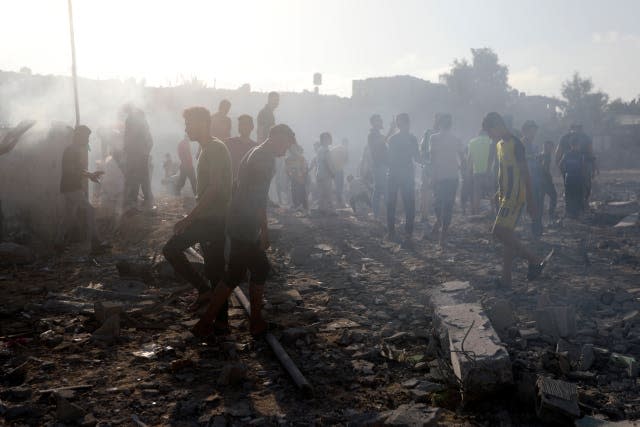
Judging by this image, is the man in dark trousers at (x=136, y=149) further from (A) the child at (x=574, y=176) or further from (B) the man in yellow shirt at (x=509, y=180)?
(A) the child at (x=574, y=176)

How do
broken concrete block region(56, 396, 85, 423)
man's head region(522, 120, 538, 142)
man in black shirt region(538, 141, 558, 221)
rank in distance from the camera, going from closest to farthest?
broken concrete block region(56, 396, 85, 423)
man's head region(522, 120, 538, 142)
man in black shirt region(538, 141, 558, 221)

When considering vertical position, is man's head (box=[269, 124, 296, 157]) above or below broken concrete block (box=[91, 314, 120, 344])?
above

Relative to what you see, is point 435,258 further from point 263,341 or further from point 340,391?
point 340,391

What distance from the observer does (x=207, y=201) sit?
456 centimetres

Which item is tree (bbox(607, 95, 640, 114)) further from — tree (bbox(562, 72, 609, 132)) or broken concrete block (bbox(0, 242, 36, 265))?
broken concrete block (bbox(0, 242, 36, 265))

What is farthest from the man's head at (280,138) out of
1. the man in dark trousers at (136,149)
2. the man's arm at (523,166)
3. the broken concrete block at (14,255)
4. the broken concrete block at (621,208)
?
the broken concrete block at (621,208)

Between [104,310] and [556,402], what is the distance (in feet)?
11.9

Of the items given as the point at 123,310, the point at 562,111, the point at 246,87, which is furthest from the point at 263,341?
the point at 562,111

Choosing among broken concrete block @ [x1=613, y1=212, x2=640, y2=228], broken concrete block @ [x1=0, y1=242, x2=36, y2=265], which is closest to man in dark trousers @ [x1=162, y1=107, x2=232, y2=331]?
broken concrete block @ [x1=0, y1=242, x2=36, y2=265]

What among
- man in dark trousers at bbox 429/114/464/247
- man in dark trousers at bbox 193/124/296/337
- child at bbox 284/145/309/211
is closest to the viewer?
man in dark trousers at bbox 193/124/296/337

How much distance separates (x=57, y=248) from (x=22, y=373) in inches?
190

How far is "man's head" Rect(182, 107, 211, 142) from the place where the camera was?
4680 mm

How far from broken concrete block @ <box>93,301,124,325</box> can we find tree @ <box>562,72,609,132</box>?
143 feet

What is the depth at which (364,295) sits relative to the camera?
19.6 ft
